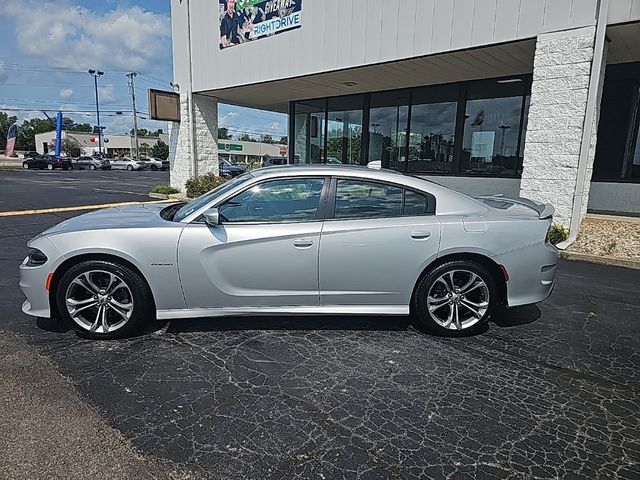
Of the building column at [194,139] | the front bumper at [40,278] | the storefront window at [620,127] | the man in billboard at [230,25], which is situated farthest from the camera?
the building column at [194,139]

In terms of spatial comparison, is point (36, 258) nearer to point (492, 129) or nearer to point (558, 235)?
point (558, 235)

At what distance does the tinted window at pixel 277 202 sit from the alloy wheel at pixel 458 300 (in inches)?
52.0

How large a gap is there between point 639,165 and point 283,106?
12571mm

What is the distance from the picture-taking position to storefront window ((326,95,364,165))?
14.7 metres

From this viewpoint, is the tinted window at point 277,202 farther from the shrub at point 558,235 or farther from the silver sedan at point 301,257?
the shrub at point 558,235

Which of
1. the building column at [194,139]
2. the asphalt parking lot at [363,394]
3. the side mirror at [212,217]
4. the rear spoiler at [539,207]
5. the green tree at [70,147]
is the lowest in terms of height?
the asphalt parking lot at [363,394]

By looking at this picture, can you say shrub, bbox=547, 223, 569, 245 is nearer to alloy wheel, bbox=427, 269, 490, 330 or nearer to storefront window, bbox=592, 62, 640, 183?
storefront window, bbox=592, 62, 640, 183

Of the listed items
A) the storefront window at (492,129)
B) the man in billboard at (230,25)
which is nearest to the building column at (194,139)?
the man in billboard at (230,25)

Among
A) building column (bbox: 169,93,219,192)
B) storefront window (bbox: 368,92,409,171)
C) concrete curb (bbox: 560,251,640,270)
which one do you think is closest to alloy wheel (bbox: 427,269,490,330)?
concrete curb (bbox: 560,251,640,270)

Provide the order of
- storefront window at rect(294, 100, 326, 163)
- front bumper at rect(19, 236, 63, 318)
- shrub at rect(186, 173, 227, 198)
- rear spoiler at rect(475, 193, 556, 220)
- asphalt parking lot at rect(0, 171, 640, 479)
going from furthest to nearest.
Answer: storefront window at rect(294, 100, 326, 163) < shrub at rect(186, 173, 227, 198) < rear spoiler at rect(475, 193, 556, 220) < front bumper at rect(19, 236, 63, 318) < asphalt parking lot at rect(0, 171, 640, 479)

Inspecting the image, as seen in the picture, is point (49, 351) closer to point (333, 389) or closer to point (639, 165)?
point (333, 389)

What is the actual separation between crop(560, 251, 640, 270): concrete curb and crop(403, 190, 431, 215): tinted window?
4.71m

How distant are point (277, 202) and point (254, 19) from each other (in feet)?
33.6

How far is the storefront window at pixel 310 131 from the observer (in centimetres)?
1574
